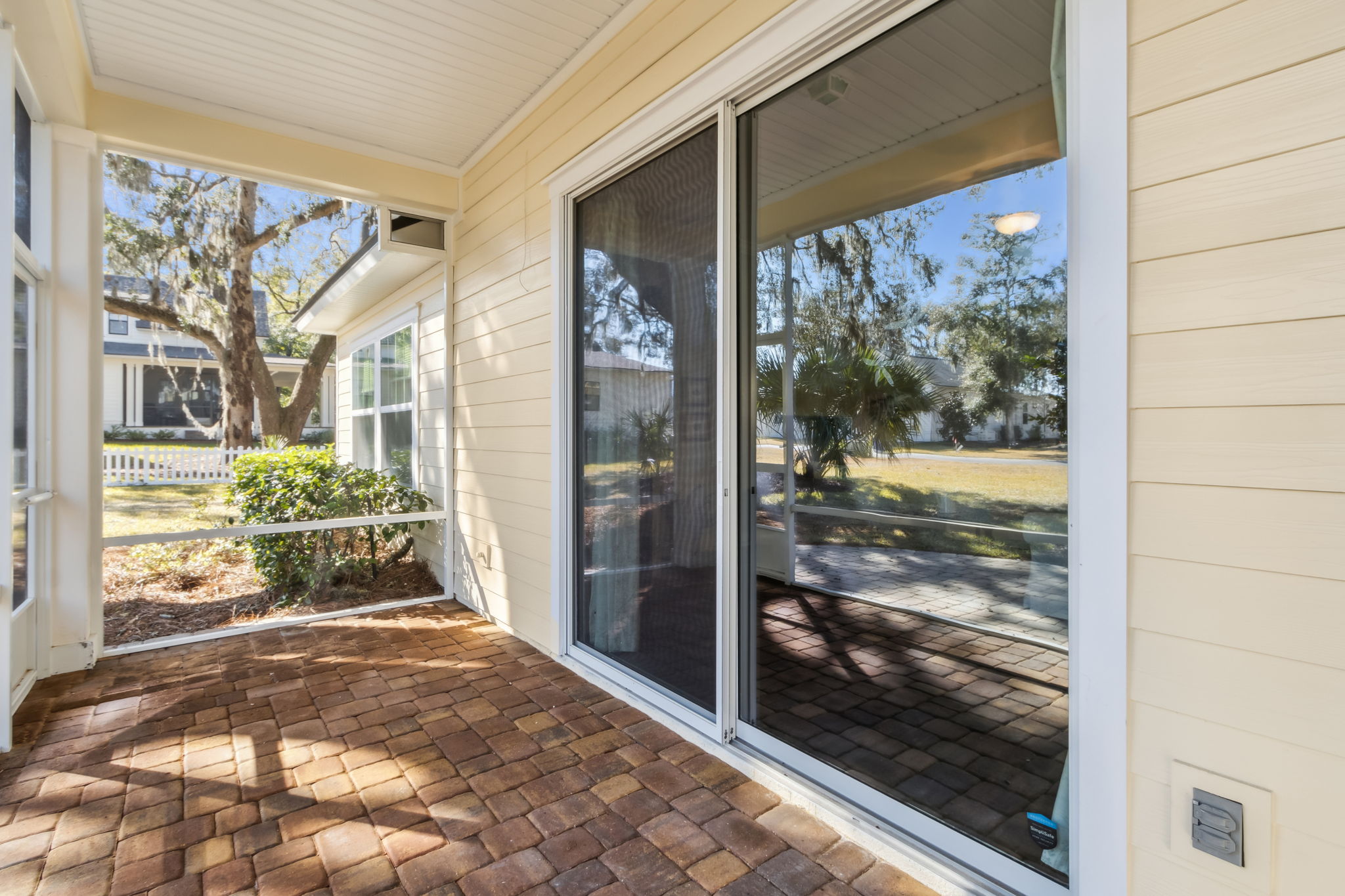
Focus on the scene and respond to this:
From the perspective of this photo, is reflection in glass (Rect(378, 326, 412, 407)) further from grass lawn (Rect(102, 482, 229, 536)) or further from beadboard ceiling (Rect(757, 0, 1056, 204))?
beadboard ceiling (Rect(757, 0, 1056, 204))

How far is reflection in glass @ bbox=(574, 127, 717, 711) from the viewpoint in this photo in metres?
2.43

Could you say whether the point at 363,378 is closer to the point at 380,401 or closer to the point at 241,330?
the point at 380,401

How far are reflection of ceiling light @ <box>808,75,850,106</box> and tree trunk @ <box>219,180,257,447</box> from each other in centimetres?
869

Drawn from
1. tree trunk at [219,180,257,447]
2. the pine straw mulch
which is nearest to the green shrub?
the pine straw mulch

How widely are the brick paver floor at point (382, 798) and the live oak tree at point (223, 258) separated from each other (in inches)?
255

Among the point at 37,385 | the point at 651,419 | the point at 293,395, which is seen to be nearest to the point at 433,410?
the point at 37,385

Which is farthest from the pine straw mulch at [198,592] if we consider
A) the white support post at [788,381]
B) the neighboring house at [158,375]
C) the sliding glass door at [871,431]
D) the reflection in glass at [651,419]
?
the white support post at [788,381]

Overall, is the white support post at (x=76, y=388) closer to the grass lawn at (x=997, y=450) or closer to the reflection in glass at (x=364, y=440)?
the reflection in glass at (x=364, y=440)

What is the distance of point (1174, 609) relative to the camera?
1266 millimetres

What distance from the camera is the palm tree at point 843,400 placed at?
1.85 meters

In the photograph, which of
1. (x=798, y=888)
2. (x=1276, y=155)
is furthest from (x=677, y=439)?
(x=1276, y=155)

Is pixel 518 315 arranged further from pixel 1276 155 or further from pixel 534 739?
pixel 1276 155

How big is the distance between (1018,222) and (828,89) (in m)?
0.80

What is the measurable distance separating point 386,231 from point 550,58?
187 cm
